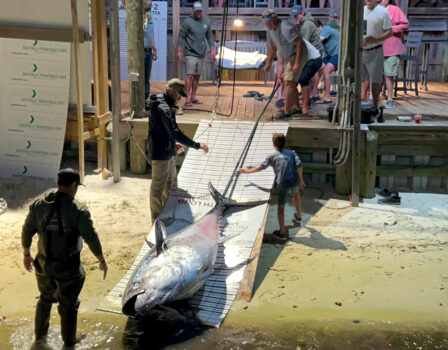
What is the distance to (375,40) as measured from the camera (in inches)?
364

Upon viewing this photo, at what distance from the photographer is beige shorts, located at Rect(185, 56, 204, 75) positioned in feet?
33.0

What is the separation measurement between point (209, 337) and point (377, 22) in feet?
20.5

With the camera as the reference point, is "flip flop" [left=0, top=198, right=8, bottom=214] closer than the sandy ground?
No

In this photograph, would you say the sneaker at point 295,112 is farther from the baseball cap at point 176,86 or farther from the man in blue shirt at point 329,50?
the baseball cap at point 176,86

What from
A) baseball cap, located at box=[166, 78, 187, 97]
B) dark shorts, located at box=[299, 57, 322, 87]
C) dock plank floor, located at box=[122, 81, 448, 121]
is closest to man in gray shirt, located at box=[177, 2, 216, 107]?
dock plank floor, located at box=[122, 81, 448, 121]

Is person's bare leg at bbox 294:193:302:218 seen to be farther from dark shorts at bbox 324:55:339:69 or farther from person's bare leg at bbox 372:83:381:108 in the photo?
dark shorts at bbox 324:55:339:69

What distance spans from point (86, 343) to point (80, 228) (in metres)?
1.03

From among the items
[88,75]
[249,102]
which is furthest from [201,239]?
[249,102]

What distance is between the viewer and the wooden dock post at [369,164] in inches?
323

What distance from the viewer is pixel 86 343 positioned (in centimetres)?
467

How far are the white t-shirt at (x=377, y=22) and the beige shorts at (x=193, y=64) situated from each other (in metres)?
2.76

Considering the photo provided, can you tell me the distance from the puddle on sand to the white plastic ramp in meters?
0.23

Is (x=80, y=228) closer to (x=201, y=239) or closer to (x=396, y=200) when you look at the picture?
(x=201, y=239)

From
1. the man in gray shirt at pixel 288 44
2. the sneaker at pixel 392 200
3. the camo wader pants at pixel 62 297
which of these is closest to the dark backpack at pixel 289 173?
the sneaker at pixel 392 200
